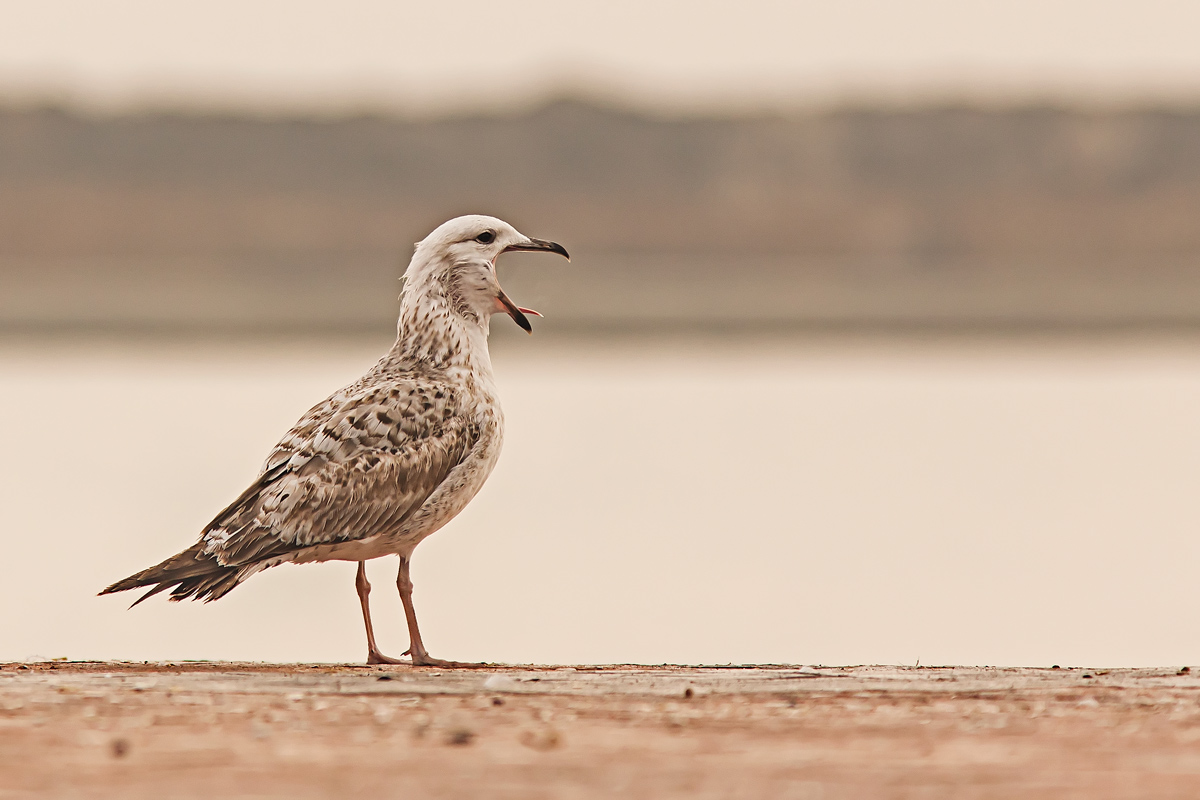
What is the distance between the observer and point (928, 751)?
638 cm

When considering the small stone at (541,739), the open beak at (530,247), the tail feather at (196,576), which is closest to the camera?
the small stone at (541,739)

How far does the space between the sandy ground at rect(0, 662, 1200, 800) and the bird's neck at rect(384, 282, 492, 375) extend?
1.99 m

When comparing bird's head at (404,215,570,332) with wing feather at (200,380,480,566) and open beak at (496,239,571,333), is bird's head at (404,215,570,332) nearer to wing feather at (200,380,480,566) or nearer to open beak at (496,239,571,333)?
open beak at (496,239,571,333)

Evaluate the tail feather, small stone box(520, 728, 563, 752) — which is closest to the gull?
the tail feather

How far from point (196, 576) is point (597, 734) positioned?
281cm

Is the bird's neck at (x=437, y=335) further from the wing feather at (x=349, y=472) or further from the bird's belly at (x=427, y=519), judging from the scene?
the bird's belly at (x=427, y=519)

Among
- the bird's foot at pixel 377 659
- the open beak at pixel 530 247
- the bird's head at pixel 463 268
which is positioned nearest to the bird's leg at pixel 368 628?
the bird's foot at pixel 377 659

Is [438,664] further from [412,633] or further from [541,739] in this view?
[541,739]

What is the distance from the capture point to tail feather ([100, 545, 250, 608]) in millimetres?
8758

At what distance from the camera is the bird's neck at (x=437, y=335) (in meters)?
9.80

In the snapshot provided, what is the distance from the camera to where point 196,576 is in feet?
28.9

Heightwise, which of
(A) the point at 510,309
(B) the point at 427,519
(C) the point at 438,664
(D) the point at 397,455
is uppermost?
(A) the point at 510,309

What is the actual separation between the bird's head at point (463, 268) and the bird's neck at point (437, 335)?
0.02 meters

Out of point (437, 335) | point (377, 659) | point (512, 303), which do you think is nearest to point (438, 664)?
point (377, 659)
